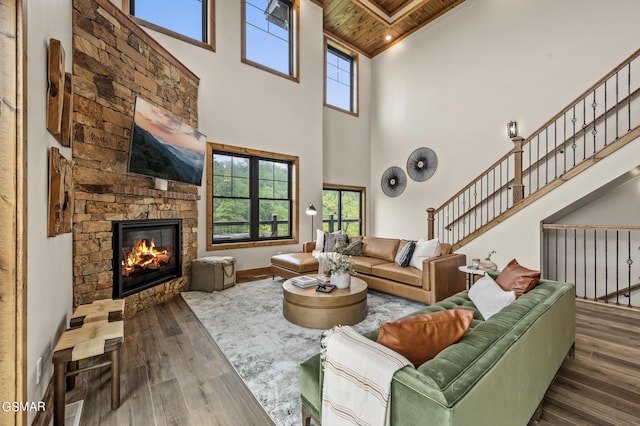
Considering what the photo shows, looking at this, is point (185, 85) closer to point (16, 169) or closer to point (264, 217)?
point (264, 217)

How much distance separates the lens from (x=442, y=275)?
141 inches

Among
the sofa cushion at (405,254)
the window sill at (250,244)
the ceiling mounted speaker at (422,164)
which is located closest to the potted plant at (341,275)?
the sofa cushion at (405,254)

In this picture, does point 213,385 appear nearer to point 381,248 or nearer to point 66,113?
point 66,113

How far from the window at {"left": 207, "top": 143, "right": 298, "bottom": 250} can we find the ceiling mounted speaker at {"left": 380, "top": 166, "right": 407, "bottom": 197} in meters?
2.65

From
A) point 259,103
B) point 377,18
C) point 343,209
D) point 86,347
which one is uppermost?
point 377,18

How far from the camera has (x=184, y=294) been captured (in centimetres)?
411

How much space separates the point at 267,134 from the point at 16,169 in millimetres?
4557

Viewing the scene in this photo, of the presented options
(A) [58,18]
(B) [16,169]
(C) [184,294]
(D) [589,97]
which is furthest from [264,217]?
(D) [589,97]

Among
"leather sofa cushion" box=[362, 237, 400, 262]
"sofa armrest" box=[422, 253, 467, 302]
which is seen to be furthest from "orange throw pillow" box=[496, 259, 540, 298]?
"leather sofa cushion" box=[362, 237, 400, 262]

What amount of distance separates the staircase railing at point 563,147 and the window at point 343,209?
2.38 meters

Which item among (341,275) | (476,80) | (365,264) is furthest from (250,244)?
(476,80)

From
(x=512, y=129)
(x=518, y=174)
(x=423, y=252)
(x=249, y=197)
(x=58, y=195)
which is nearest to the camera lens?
(x=58, y=195)

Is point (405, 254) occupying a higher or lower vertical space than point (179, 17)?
lower

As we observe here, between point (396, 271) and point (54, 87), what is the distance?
3831 mm
